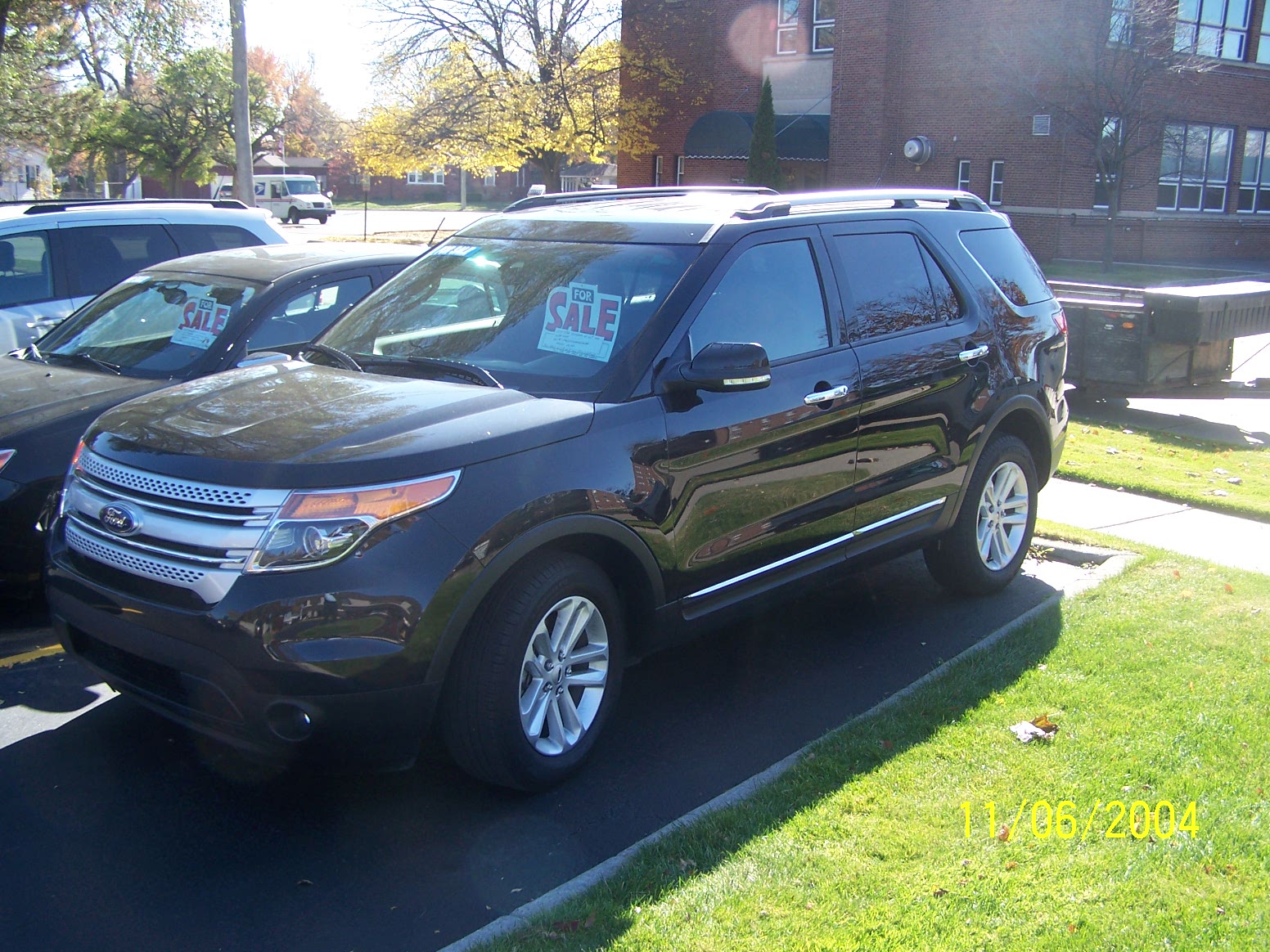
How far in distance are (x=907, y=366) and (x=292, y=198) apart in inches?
2176

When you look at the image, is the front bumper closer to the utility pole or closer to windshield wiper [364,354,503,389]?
windshield wiper [364,354,503,389]

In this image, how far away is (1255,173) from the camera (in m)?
35.4

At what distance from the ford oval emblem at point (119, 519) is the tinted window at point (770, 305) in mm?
2060

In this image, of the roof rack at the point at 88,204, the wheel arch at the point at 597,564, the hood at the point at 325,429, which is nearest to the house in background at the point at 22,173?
the roof rack at the point at 88,204

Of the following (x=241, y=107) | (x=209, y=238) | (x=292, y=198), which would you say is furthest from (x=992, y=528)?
(x=292, y=198)

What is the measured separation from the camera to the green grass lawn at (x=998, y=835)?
3.21 m

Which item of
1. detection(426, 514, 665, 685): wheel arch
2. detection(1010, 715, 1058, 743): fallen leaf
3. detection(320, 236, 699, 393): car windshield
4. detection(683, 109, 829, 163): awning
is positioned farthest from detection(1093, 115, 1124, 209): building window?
detection(426, 514, 665, 685): wheel arch

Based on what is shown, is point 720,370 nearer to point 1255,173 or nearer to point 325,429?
point 325,429

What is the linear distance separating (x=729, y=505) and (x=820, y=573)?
30.8 inches

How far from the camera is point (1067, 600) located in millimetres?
6031

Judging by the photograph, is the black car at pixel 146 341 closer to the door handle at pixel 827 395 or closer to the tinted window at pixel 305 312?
the tinted window at pixel 305 312

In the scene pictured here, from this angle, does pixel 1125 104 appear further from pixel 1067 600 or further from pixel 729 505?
pixel 729 505

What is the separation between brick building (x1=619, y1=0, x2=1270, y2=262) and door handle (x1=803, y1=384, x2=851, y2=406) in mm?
26328

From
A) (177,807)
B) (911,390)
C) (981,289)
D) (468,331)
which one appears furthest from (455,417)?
(981,289)
